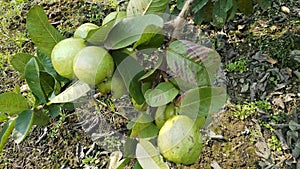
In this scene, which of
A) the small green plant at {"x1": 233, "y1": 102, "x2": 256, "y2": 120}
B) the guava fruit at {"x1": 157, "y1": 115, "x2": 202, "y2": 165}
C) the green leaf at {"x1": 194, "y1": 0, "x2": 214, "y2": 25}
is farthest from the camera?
the small green plant at {"x1": 233, "y1": 102, "x2": 256, "y2": 120}

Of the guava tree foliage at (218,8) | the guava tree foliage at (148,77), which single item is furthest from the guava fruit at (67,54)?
the guava tree foliage at (218,8)

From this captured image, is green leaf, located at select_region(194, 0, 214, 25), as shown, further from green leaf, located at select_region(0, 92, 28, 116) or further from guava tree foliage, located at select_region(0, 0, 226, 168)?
green leaf, located at select_region(0, 92, 28, 116)

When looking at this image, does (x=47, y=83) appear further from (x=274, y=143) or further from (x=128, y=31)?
(x=274, y=143)

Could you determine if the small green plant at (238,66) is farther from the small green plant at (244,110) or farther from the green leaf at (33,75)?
the green leaf at (33,75)

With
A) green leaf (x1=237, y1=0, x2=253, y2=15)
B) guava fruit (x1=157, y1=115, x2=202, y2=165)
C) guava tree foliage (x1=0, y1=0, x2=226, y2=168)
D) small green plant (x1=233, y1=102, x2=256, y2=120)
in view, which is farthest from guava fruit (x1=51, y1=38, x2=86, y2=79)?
small green plant (x1=233, y1=102, x2=256, y2=120)

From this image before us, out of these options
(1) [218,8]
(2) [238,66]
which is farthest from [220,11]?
(2) [238,66]

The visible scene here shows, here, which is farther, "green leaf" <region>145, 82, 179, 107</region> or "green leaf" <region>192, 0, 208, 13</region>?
"green leaf" <region>192, 0, 208, 13</region>

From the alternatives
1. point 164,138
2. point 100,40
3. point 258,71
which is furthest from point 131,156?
point 258,71
